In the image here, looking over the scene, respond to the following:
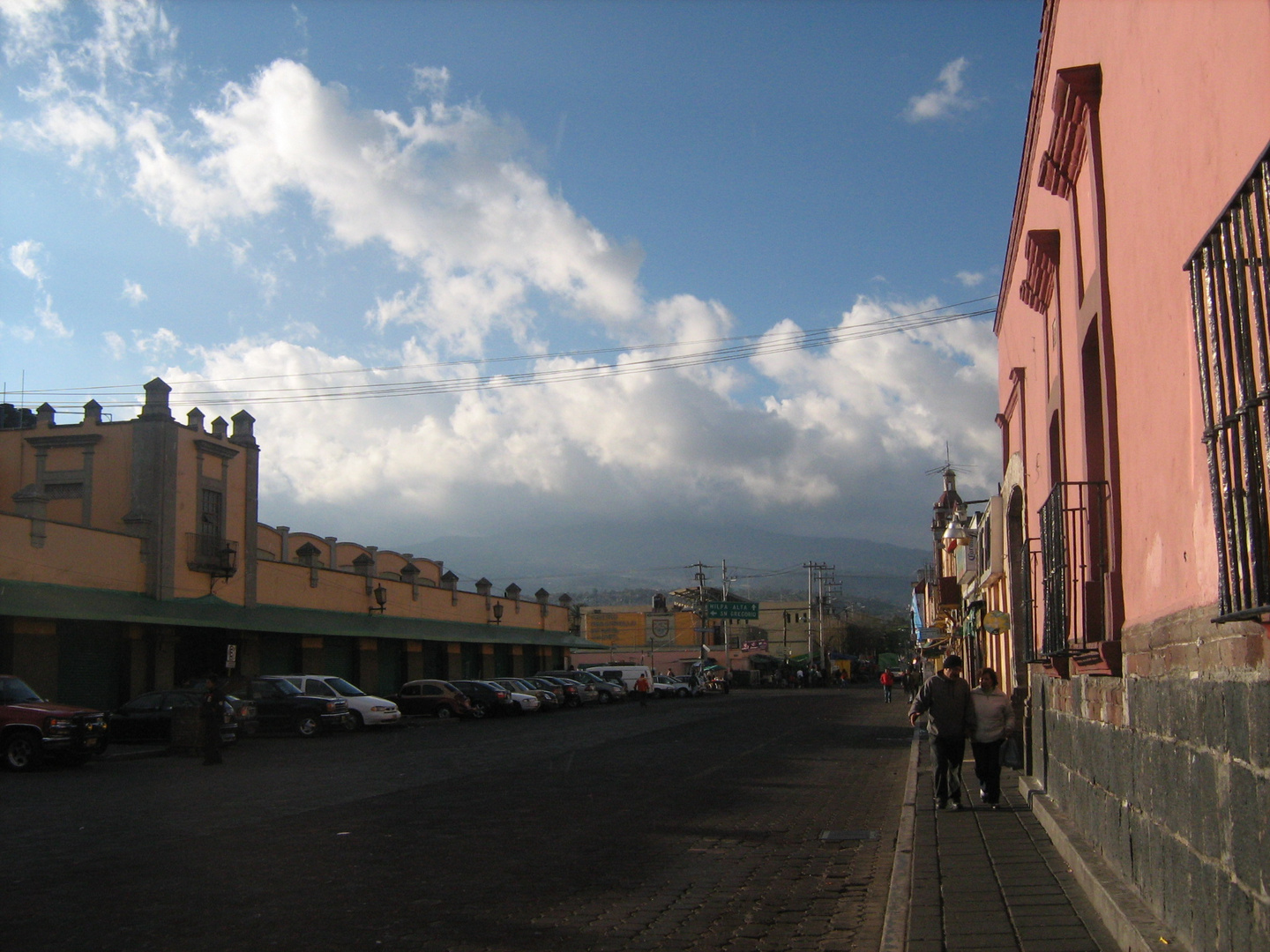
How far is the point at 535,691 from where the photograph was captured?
4422 cm

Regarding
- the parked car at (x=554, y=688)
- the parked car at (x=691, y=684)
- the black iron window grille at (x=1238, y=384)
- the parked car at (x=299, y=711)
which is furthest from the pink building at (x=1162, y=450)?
the parked car at (x=691, y=684)

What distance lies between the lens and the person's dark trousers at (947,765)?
1257 cm

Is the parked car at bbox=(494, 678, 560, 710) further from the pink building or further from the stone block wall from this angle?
the stone block wall

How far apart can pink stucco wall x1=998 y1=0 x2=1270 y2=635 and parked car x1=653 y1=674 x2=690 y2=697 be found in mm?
53962

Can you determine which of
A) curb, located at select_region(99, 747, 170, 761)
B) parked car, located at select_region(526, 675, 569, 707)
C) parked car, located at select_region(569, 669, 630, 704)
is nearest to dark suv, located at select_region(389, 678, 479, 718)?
parked car, located at select_region(526, 675, 569, 707)

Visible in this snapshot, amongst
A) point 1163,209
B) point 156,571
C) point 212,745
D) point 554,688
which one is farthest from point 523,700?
point 1163,209

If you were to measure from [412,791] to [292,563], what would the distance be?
82.2ft

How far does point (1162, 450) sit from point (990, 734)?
6937 millimetres

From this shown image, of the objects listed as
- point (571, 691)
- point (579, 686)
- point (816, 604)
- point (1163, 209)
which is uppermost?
point (1163, 209)

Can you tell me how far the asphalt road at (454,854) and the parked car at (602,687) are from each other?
33947mm

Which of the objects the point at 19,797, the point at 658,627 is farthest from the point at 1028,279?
the point at 658,627

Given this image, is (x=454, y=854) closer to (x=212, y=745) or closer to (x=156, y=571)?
(x=212, y=745)

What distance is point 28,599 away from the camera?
26.4 meters

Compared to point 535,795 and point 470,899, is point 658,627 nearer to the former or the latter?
point 535,795
